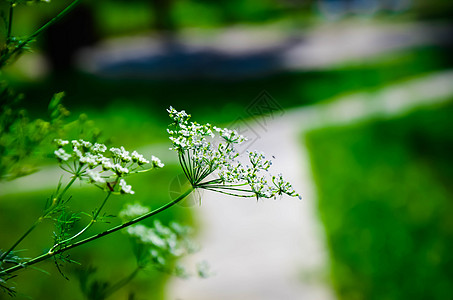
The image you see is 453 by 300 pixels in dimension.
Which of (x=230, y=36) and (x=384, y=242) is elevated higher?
(x=230, y=36)

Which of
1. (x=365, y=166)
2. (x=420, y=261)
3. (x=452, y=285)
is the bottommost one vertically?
(x=452, y=285)

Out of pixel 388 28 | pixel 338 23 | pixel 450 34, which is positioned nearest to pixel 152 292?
pixel 450 34

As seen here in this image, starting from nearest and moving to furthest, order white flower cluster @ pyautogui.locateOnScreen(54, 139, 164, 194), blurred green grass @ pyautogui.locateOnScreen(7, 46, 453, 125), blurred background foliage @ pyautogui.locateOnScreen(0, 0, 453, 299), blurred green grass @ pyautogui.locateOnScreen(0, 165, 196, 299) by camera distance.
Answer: white flower cluster @ pyautogui.locateOnScreen(54, 139, 164, 194) < blurred green grass @ pyautogui.locateOnScreen(0, 165, 196, 299) < blurred background foliage @ pyautogui.locateOnScreen(0, 0, 453, 299) < blurred green grass @ pyautogui.locateOnScreen(7, 46, 453, 125)

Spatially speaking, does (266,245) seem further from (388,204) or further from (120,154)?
(120,154)

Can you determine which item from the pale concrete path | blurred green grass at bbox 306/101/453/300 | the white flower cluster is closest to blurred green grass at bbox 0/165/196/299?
the pale concrete path

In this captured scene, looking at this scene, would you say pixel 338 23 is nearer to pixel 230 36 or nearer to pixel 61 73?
pixel 230 36

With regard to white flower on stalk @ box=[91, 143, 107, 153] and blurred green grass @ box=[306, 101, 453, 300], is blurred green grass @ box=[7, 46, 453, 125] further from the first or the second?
white flower on stalk @ box=[91, 143, 107, 153]

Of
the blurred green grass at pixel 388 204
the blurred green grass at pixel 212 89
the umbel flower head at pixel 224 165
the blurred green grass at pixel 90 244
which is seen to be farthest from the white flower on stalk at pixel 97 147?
the blurred green grass at pixel 212 89
